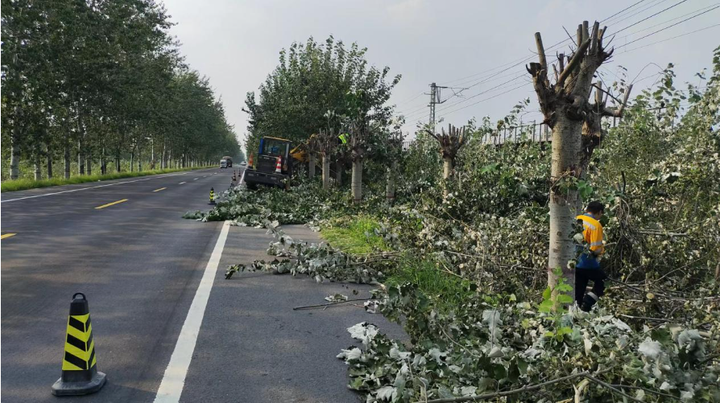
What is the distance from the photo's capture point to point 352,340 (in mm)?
5203

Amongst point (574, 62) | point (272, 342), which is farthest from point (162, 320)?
point (574, 62)

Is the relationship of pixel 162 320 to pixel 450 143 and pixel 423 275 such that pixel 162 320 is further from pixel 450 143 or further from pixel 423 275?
pixel 450 143

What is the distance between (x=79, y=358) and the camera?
3.90 metres

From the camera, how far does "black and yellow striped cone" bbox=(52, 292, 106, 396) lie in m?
3.86

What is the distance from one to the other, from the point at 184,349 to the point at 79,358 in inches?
39.9

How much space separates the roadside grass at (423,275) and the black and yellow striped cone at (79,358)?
3404 mm

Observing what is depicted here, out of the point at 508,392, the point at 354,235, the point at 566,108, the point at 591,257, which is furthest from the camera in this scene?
the point at 354,235

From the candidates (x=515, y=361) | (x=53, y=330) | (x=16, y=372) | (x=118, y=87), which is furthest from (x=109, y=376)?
(x=118, y=87)

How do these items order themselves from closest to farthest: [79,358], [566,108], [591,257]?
[79,358], [566,108], [591,257]

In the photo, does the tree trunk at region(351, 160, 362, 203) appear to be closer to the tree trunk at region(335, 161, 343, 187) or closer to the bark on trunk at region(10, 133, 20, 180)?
the tree trunk at region(335, 161, 343, 187)

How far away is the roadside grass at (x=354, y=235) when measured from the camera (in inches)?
386

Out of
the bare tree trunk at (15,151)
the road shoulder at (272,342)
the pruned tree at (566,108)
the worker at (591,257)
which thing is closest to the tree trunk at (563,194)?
the pruned tree at (566,108)

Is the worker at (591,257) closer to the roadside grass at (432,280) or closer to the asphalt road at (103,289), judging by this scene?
the roadside grass at (432,280)

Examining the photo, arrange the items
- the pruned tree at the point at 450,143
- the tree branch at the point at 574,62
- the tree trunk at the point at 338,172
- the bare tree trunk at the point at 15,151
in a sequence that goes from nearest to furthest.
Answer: the tree branch at the point at 574,62 < the pruned tree at the point at 450,143 < the tree trunk at the point at 338,172 < the bare tree trunk at the point at 15,151
